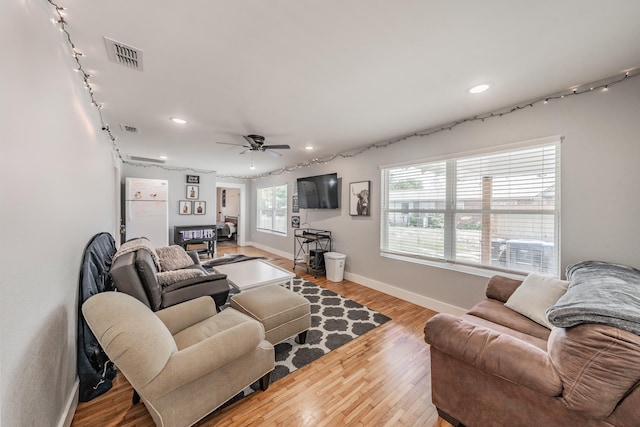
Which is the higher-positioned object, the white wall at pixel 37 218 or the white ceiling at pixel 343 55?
the white ceiling at pixel 343 55

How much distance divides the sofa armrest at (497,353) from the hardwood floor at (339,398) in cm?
59

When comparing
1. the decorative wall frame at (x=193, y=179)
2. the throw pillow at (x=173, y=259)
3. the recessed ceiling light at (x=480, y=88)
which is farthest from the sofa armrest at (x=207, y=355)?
the decorative wall frame at (x=193, y=179)

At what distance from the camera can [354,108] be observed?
265cm

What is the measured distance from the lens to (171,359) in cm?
122

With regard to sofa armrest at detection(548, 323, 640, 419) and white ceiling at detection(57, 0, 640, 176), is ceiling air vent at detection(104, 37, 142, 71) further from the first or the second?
sofa armrest at detection(548, 323, 640, 419)

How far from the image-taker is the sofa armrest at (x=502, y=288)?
2.22m

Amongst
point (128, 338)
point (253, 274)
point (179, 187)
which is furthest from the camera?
point (179, 187)

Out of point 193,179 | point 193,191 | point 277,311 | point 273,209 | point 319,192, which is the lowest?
point 277,311

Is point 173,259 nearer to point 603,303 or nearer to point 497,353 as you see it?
point 497,353

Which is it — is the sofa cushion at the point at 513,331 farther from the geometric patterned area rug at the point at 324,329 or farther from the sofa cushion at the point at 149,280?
the sofa cushion at the point at 149,280

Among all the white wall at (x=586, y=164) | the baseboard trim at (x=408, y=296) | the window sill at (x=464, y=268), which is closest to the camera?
the white wall at (x=586, y=164)

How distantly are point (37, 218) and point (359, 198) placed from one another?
374 centimetres

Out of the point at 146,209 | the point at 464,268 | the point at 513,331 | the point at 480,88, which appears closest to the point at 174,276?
the point at 513,331

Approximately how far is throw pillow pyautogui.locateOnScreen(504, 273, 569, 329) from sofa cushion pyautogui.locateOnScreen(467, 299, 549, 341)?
0.16 ft
